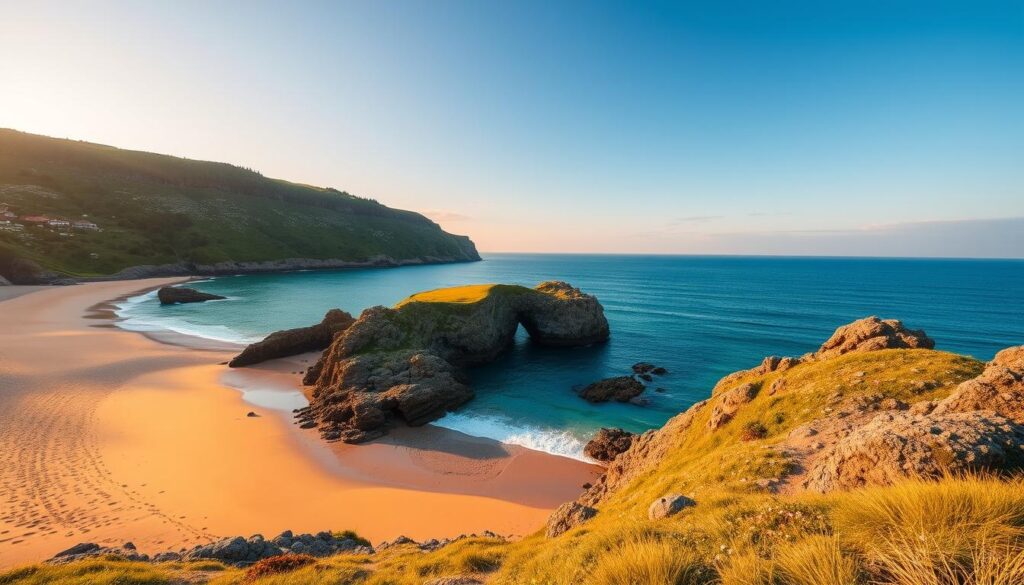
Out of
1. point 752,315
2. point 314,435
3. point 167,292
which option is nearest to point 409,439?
point 314,435

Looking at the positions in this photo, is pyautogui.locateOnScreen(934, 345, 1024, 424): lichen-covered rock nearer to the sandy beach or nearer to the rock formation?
the rock formation

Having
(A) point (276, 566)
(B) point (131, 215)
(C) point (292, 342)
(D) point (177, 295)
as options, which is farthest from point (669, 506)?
(B) point (131, 215)

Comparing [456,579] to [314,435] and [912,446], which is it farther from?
[314,435]

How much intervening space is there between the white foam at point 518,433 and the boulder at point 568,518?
12521 mm

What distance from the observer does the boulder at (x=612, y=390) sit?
3531 centimetres

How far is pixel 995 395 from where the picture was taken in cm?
1038

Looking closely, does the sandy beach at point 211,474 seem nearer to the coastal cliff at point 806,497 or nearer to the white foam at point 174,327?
the coastal cliff at point 806,497

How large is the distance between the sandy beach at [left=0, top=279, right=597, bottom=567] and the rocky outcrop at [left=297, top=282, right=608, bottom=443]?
2393 millimetres

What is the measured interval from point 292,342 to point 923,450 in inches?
2118

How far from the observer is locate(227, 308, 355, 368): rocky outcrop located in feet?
144

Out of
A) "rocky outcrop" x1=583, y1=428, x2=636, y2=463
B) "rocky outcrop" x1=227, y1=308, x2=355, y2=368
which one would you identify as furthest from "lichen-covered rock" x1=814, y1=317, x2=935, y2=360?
"rocky outcrop" x1=227, y1=308, x2=355, y2=368

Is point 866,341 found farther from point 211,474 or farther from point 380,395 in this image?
point 211,474

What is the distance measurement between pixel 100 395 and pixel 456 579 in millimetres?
42031

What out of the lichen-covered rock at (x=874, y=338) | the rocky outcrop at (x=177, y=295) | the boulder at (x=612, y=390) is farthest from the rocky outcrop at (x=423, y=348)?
the rocky outcrop at (x=177, y=295)
